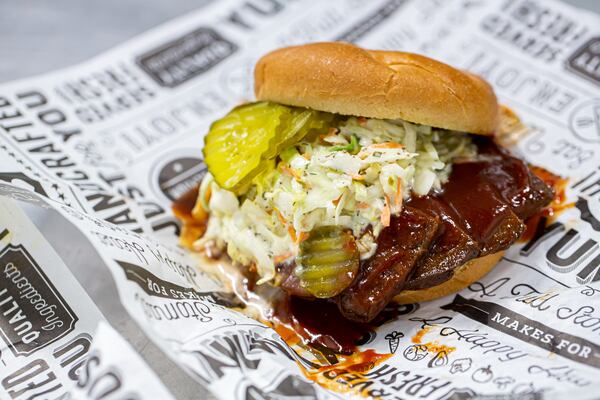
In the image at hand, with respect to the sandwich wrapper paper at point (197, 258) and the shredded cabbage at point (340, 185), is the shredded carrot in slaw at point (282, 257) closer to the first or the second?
the shredded cabbage at point (340, 185)

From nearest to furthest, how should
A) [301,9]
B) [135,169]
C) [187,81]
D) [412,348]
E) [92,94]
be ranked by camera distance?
[412,348] → [135,169] → [92,94] → [187,81] → [301,9]

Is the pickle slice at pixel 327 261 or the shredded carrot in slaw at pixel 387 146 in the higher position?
the shredded carrot in slaw at pixel 387 146

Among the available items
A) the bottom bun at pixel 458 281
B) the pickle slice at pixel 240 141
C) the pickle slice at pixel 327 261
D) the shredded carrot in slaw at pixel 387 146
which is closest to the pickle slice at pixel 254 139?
the pickle slice at pixel 240 141

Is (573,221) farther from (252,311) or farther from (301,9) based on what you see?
(301,9)

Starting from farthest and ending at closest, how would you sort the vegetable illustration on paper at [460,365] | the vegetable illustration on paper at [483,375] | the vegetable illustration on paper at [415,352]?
the vegetable illustration on paper at [415,352] < the vegetable illustration on paper at [460,365] < the vegetable illustration on paper at [483,375]

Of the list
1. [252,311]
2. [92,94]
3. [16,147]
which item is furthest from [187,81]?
[252,311]

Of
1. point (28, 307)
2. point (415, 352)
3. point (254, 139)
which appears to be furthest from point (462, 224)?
point (28, 307)

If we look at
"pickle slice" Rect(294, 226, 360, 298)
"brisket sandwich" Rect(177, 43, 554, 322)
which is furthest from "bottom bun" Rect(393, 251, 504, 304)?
"pickle slice" Rect(294, 226, 360, 298)

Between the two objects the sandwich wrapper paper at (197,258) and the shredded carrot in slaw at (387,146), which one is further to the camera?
the shredded carrot in slaw at (387,146)
